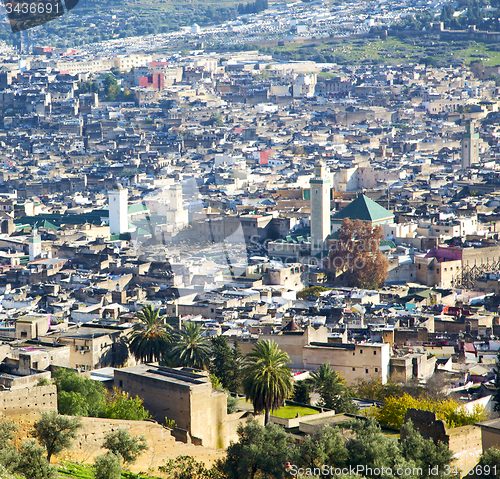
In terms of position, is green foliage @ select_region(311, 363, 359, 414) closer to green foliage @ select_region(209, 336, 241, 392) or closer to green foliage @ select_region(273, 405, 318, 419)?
green foliage @ select_region(273, 405, 318, 419)

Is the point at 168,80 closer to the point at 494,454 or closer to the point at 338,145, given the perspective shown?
the point at 338,145

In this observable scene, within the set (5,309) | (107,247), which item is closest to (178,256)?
(107,247)

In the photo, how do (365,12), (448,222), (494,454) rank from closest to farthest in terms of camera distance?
(494,454), (448,222), (365,12)

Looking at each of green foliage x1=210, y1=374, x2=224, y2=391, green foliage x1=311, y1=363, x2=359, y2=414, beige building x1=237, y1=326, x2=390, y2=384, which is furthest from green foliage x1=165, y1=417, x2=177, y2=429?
beige building x1=237, y1=326, x2=390, y2=384

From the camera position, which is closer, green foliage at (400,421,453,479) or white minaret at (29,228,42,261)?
green foliage at (400,421,453,479)

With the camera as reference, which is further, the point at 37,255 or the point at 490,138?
the point at 490,138

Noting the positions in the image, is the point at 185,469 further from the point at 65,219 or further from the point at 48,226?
the point at 65,219
